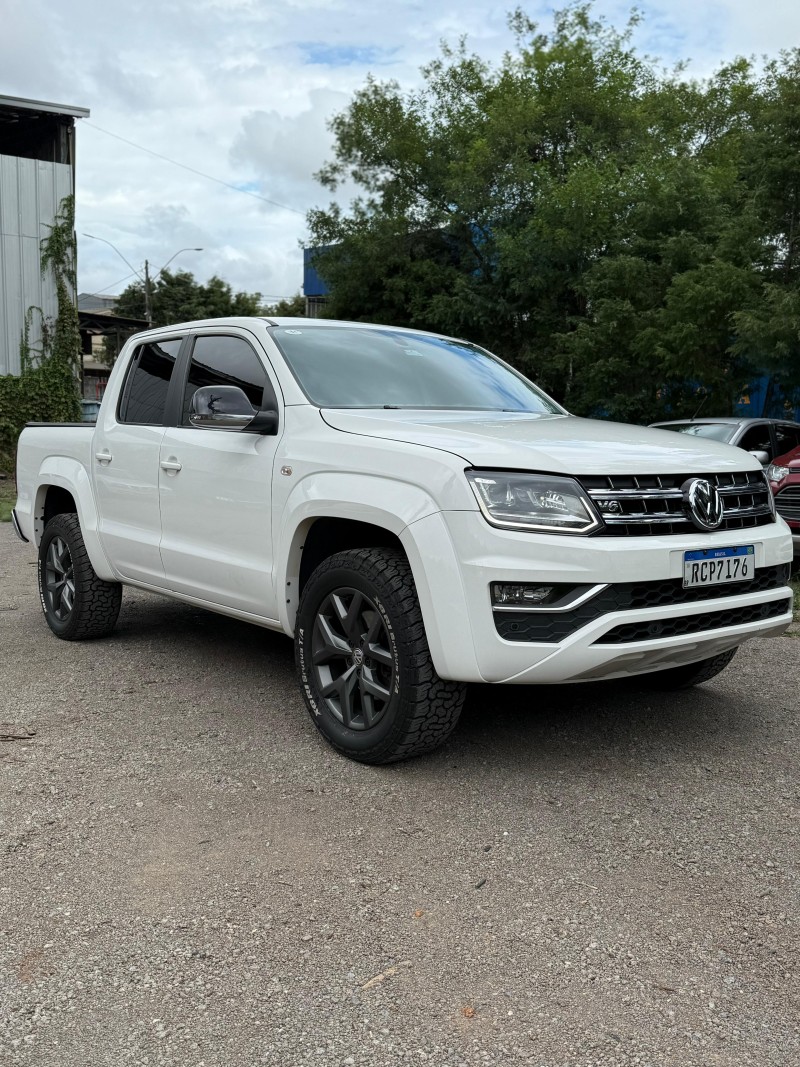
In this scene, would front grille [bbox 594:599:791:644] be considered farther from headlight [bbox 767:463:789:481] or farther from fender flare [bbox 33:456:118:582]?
headlight [bbox 767:463:789:481]

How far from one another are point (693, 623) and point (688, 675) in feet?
4.16

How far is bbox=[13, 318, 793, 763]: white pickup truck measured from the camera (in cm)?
347

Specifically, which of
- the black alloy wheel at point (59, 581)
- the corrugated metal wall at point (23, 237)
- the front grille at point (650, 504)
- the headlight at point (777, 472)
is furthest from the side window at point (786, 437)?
the corrugated metal wall at point (23, 237)

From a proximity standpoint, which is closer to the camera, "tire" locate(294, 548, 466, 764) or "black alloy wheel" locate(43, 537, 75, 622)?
"tire" locate(294, 548, 466, 764)

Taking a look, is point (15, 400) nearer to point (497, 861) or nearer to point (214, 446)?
point (214, 446)

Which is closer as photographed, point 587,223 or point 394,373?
point 394,373

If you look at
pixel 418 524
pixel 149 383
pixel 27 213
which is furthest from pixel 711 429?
pixel 27 213

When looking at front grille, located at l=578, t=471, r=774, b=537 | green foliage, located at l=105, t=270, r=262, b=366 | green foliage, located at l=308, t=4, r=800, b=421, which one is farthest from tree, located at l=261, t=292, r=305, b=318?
front grille, located at l=578, t=471, r=774, b=537

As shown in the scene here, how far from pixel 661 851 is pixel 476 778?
818 millimetres

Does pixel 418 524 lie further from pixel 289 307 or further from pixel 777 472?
pixel 289 307

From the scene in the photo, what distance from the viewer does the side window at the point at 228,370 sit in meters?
4.66

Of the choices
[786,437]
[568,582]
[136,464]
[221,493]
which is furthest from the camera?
[786,437]

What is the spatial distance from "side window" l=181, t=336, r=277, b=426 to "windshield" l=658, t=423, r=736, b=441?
5.99m

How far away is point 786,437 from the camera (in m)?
10.5
